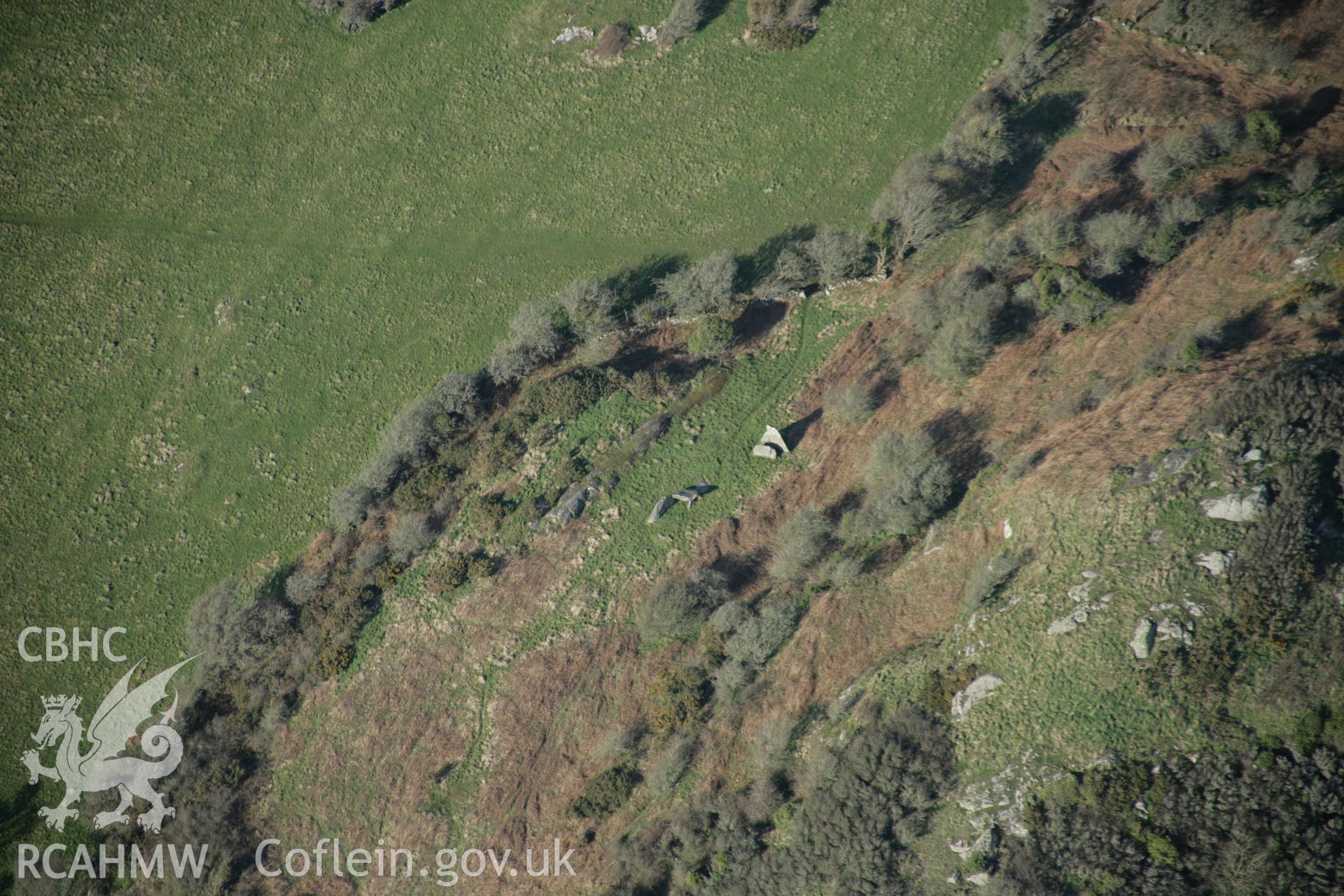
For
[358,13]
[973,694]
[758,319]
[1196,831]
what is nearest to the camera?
[1196,831]

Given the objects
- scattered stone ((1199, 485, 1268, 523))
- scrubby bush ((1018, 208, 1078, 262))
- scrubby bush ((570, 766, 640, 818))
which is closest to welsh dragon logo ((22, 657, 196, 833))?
scrubby bush ((570, 766, 640, 818))

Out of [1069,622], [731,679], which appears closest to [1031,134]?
[1069,622]

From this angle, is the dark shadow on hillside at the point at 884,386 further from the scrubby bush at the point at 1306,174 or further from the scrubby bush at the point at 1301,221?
the scrubby bush at the point at 1306,174

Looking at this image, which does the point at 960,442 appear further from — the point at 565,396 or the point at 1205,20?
the point at 1205,20

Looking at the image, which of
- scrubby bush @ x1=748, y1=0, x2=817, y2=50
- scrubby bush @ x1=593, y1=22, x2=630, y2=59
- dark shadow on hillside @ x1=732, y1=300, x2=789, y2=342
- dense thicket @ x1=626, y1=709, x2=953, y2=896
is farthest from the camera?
scrubby bush @ x1=593, y1=22, x2=630, y2=59

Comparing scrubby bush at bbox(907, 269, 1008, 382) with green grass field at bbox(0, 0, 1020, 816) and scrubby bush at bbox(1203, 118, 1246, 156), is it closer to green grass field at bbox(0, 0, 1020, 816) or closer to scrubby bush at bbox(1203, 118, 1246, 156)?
green grass field at bbox(0, 0, 1020, 816)

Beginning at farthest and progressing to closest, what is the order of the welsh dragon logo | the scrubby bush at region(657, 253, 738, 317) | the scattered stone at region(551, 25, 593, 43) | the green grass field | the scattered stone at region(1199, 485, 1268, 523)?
the scattered stone at region(551, 25, 593, 43)
the green grass field
the scrubby bush at region(657, 253, 738, 317)
the welsh dragon logo
the scattered stone at region(1199, 485, 1268, 523)
